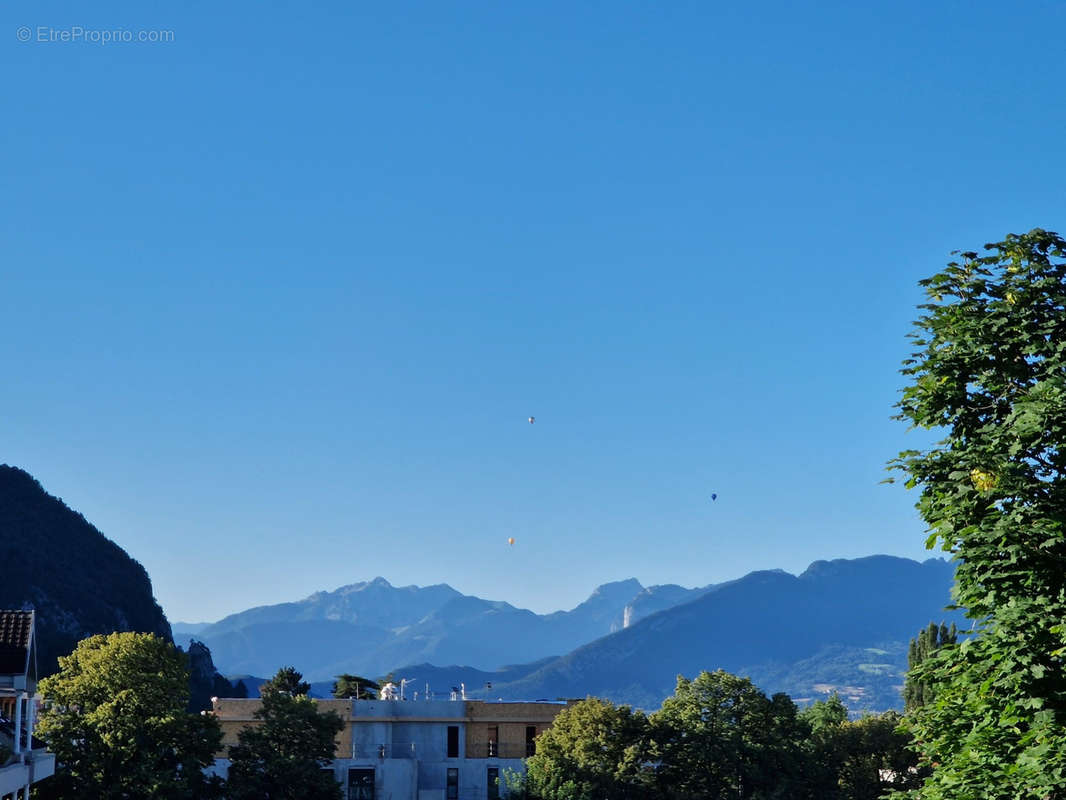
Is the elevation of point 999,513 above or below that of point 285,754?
above

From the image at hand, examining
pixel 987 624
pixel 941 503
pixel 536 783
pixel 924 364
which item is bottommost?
pixel 536 783

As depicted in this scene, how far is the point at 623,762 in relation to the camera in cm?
7594

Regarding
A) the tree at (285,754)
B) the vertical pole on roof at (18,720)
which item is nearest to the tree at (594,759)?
the tree at (285,754)

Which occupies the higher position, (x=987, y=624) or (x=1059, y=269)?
(x=1059, y=269)

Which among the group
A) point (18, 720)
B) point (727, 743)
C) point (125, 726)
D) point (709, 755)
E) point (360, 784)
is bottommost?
point (360, 784)

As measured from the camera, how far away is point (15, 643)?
3584 cm

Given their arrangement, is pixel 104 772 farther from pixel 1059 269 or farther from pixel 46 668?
pixel 46 668

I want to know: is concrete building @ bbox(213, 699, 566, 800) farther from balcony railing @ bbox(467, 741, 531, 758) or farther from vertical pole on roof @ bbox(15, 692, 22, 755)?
vertical pole on roof @ bbox(15, 692, 22, 755)

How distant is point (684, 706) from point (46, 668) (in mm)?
103753

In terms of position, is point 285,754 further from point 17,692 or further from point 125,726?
point 17,692

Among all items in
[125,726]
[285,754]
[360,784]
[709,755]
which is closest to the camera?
[125,726]

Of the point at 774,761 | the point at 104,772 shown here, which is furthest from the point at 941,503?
the point at 774,761

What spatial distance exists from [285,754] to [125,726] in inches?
470

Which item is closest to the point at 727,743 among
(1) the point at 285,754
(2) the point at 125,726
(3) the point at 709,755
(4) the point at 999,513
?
(3) the point at 709,755
